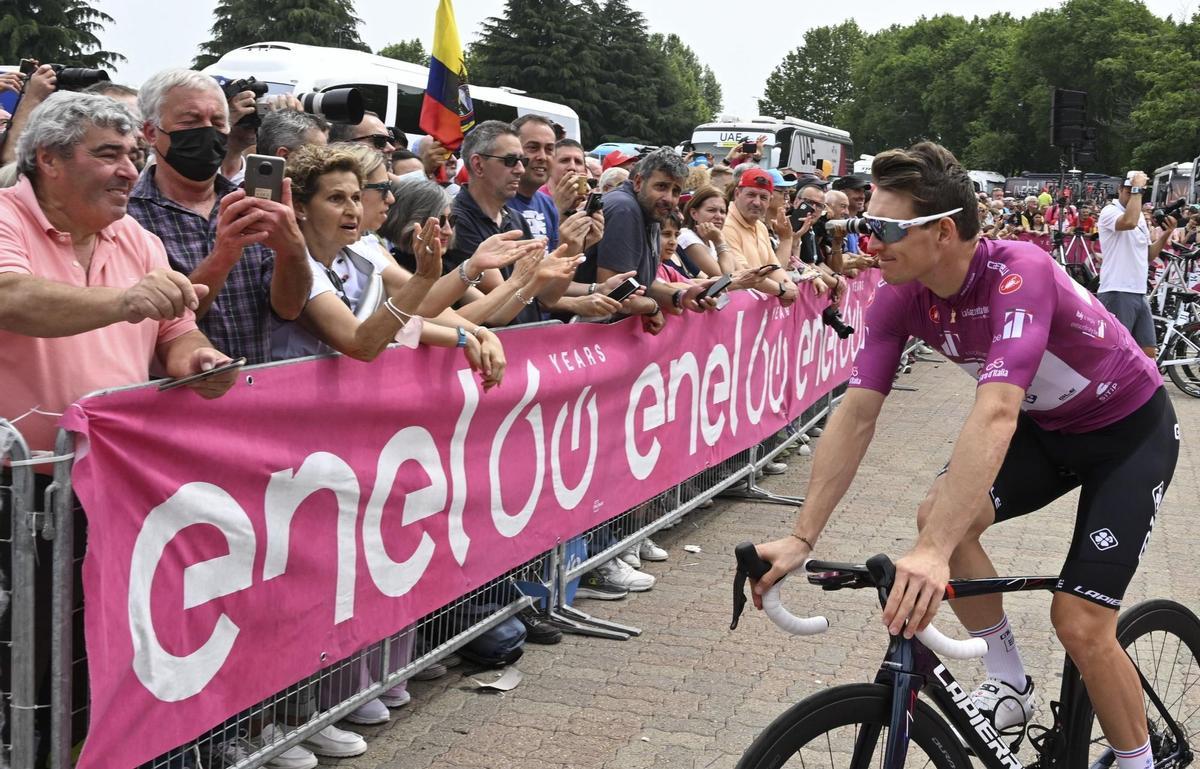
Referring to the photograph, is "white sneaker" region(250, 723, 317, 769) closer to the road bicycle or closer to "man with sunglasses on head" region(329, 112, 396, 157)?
the road bicycle

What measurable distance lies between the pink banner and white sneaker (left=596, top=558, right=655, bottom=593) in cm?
35

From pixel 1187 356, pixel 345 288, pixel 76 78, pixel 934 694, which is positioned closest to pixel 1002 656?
pixel 934 694

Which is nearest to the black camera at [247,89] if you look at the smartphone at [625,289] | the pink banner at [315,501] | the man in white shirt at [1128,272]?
the pink banner at [315,501]

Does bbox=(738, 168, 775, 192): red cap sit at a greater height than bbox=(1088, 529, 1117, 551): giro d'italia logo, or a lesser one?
greater

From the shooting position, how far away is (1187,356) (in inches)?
565

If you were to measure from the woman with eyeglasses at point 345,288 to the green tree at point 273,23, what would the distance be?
67.6m

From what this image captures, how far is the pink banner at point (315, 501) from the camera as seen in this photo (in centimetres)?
312

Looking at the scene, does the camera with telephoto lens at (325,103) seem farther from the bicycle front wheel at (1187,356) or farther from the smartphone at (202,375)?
the bicycle front wheel at (1187,356)

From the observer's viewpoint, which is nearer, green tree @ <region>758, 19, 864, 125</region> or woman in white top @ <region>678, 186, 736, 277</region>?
woman in white top @ <region>678, 186, 736, 277</region>

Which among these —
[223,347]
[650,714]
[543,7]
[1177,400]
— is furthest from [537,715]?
[543,7]

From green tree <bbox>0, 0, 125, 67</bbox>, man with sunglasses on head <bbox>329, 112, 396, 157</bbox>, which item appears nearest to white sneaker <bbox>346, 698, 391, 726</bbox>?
man with sunglasses on head <bbox>329, 112, 396, 157</bbox>

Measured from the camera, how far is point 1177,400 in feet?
46.4

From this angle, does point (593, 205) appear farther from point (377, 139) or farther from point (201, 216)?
point (201, 216)

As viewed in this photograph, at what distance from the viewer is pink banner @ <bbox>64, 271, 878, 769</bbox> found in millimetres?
3115
